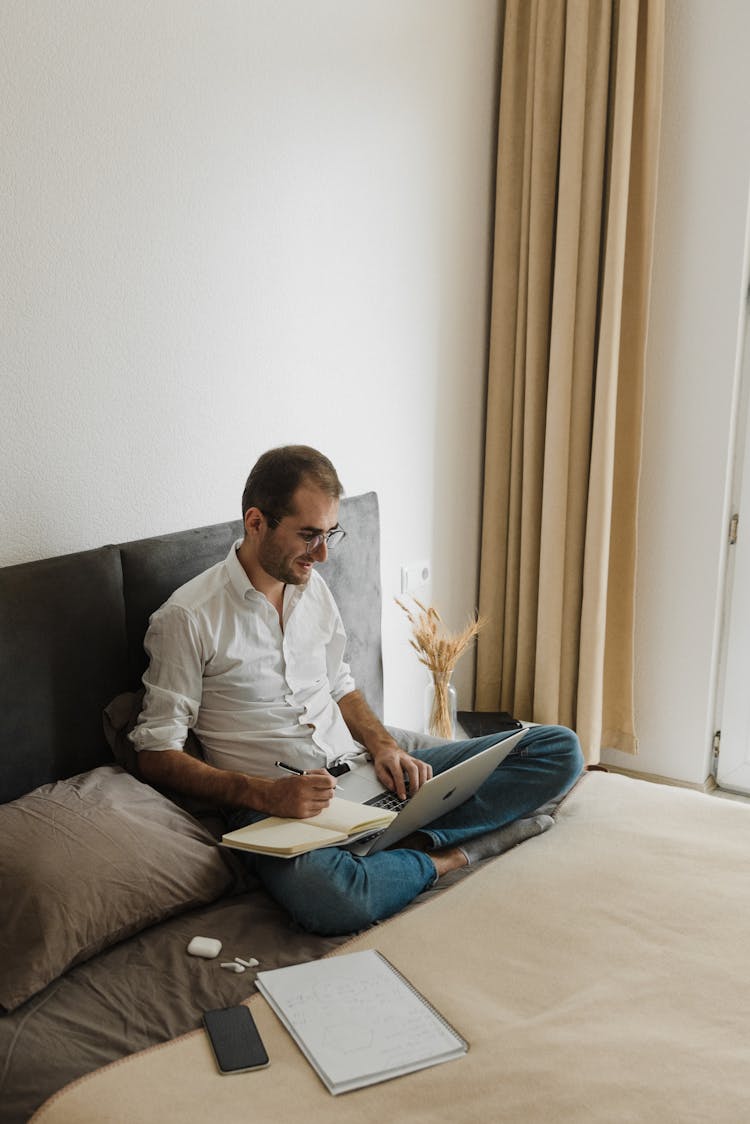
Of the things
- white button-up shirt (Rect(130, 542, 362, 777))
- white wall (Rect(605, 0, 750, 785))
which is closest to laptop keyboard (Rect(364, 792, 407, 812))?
white button-up shirt (Rect(130, 542, 362, 777))

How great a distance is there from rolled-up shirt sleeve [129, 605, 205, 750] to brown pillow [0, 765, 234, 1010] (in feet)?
0.32

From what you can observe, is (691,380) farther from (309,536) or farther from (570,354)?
(309,536)

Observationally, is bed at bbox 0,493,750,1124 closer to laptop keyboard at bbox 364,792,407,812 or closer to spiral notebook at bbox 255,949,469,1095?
spiral notebook at bbox 255,949,469,1095

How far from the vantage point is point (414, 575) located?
9.67 feet

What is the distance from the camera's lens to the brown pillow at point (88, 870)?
1.36m

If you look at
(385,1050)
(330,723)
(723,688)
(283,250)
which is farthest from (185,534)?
(723,688)

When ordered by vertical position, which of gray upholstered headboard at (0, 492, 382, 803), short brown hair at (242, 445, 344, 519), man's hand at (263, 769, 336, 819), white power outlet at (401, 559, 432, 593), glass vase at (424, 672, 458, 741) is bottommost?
glass vase at (424, 672, 458, 741)

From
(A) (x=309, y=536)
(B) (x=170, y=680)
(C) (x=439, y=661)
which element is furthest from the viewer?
(C) (x=439, y=661)

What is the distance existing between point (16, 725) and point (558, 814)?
3.41 ft

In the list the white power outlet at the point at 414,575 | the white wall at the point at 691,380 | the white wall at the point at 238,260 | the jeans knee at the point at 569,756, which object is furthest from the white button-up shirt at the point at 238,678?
the white wall at the point at 691,380

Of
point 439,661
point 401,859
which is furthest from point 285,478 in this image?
point 439,661

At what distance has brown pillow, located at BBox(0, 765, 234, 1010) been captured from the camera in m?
1.36

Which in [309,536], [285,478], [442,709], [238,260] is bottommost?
[442,709]

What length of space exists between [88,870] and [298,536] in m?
0.73
